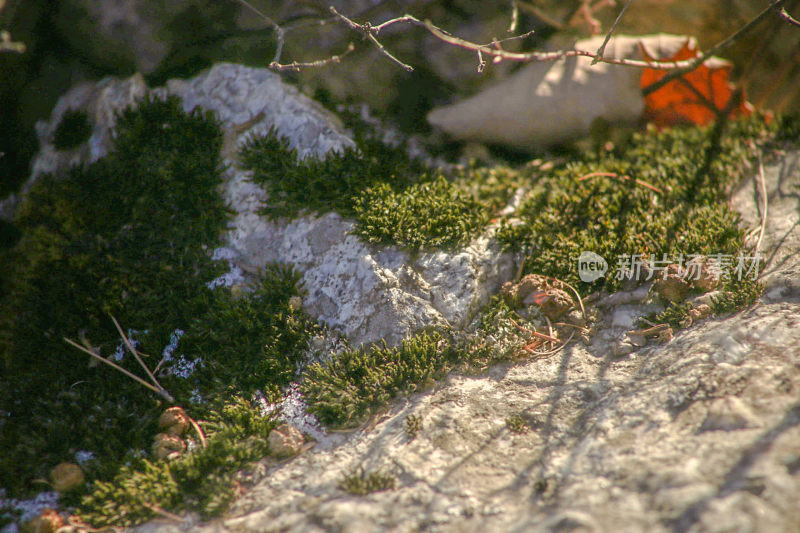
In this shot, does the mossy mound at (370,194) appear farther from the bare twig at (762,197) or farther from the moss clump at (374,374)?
the bare twig at (762,197)

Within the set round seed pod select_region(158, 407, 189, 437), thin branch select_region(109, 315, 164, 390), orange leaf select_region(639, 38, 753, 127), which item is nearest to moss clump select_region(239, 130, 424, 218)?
thin branch select_region(109, 315, 164, 390)

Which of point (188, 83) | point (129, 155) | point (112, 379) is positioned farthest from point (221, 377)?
point (188, 83)

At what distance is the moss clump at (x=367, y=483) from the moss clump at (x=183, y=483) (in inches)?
34.5

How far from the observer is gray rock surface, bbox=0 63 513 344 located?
4773 mm

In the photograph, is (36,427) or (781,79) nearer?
(36,427)

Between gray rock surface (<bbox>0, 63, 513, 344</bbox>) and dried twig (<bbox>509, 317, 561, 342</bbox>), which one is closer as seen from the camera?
dried twig (<bbox>509, 317, 561, 342</bbox>)

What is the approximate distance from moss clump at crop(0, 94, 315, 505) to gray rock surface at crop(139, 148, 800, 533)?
4.06 ft

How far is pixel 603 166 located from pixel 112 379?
591 cm

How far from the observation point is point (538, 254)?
517 centimetres

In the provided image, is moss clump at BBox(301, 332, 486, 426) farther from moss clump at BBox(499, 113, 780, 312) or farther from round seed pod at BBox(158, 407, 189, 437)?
moss clump at BBox(499, 113, 780, 312)

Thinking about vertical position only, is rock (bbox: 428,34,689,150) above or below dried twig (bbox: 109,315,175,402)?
above

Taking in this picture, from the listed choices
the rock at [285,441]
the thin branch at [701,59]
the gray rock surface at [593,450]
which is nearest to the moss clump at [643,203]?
the thin branch at [701,59]

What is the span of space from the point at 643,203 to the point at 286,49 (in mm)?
4804

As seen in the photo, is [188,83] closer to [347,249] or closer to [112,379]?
[347,249]
